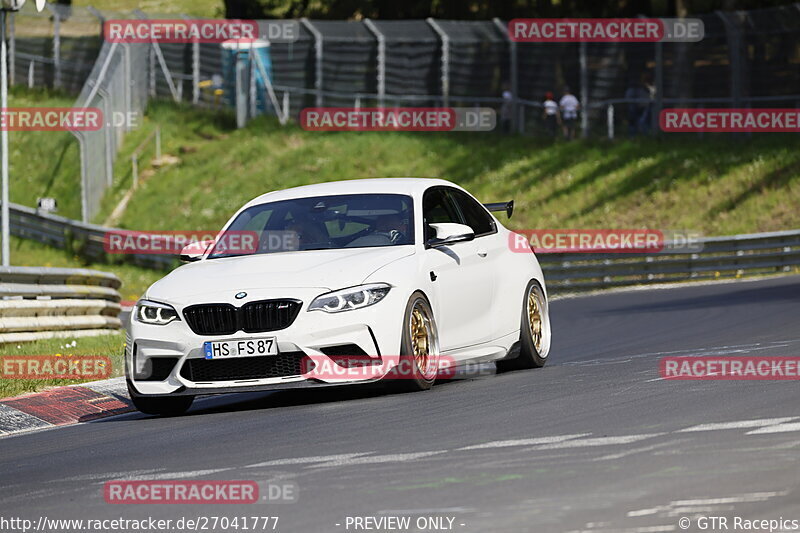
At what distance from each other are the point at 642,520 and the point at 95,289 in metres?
15.2

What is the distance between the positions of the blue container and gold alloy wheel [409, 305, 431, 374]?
3350cm

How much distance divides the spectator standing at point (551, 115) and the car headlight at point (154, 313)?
29735 mm

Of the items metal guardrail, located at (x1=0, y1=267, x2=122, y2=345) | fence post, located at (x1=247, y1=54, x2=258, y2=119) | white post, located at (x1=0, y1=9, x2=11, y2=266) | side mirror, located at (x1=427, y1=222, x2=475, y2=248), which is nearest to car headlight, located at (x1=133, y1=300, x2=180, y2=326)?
side mirror, located at (x1=427, y1=222, x2=475, y2=248)

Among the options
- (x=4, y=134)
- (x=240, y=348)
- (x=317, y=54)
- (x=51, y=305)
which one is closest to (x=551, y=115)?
(x=317, y=54)

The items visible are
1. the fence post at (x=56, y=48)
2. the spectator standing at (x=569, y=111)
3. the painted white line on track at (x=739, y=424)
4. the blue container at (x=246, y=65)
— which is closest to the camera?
the painted white line on track at (x=739, y=424)

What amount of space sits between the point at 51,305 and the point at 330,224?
23.8 feet

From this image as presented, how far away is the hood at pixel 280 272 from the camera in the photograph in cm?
1017

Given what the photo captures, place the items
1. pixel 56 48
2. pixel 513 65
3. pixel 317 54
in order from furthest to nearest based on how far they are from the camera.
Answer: pixel 56 48 < pixel 317 54 < pixel 513 65

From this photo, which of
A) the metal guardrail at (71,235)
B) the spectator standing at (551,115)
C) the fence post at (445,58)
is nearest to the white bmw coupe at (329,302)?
the metal guardrail at (71,235)

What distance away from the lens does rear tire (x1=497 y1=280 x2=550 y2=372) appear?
12.3 m

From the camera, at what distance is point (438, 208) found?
11.9m

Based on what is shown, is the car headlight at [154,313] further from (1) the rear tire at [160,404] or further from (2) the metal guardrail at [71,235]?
(2) the metal guardrail at [71,235]

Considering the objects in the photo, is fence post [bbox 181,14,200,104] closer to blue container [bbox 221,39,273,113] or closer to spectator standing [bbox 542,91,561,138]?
blue container [bbox 221,39,273,113]

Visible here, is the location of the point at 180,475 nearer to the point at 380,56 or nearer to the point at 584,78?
the point at 584,78
